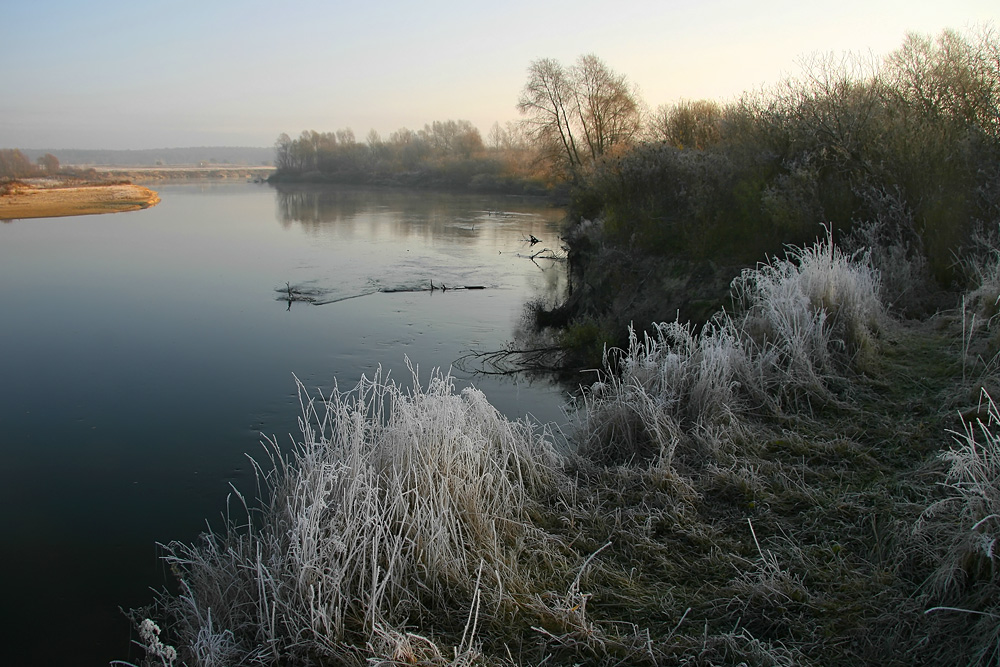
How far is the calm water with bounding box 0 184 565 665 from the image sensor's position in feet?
17.9

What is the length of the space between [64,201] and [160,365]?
31.4 meters

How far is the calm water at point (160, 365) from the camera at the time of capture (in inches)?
214

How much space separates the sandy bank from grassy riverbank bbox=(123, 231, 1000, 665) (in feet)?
109

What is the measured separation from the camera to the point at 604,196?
15.2 m

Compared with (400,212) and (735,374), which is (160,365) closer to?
(735,374)

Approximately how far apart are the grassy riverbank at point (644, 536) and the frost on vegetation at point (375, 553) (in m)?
0.02

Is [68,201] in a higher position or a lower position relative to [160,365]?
higher

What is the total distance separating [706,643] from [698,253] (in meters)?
9.32

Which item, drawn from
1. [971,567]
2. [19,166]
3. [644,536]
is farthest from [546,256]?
[19,166]

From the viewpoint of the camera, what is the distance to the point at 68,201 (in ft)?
117

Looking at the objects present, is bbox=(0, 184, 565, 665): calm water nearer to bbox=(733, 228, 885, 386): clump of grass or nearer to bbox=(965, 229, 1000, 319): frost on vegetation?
bbox=(733, 228, 885, 386): clump of grass

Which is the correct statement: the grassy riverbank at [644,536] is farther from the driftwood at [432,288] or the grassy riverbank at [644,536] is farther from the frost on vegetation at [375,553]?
the driftwood at [432,288]

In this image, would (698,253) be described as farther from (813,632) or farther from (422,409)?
(813,632)

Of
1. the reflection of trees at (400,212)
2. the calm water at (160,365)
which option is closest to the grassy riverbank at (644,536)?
the calm water at (160,365)
